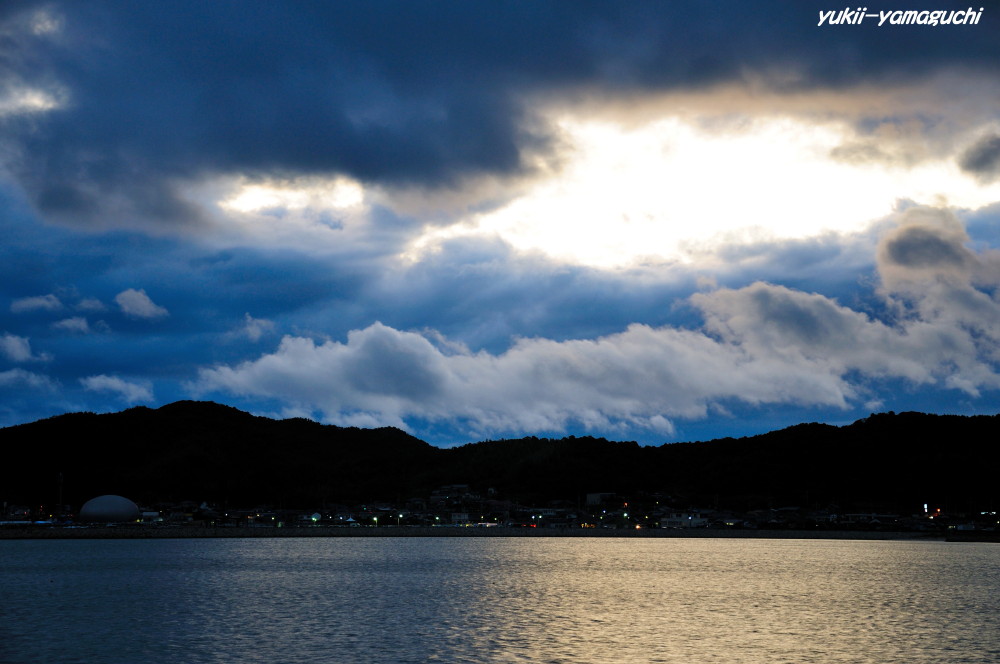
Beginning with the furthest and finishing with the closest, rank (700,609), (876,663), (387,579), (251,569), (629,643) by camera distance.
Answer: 1. (251,569)
2. (387,579)
3. (700,609)
4. (629,643)
5. (876,663)

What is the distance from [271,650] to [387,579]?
169 ft

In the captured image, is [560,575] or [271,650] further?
[560,575]

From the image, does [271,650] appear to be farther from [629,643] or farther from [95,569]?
[95,569]

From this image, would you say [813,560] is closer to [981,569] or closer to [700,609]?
[981,569]

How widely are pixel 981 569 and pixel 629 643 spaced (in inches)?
3492

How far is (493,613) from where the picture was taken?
63219 mm

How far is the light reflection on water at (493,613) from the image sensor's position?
45562 millimetres

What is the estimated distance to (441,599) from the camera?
73000 millimetres

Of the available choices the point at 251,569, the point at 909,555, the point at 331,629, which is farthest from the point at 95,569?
the point at 909,555

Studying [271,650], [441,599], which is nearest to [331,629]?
[271,650]

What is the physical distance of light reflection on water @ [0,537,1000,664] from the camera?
149 ft

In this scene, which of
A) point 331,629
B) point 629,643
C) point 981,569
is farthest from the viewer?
point 981,569

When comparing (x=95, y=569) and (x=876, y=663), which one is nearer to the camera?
(x=876, y=663)

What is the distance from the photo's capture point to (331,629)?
53.5 metres
